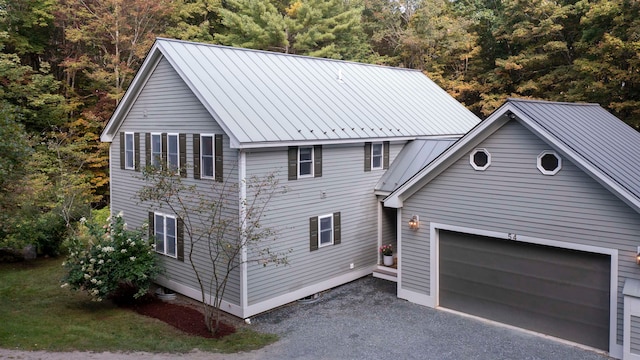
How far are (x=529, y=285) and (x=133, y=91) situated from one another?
42.3ft

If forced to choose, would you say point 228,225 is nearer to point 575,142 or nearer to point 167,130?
point 167,130

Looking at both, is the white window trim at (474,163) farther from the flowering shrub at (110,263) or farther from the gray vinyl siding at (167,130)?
the flowering shrub at (110,263)

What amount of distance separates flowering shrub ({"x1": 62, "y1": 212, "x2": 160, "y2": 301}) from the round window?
1027 cm

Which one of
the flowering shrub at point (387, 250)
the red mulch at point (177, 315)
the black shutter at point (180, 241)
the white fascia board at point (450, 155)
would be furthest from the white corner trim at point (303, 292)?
the white fascia board at point (450, 155)

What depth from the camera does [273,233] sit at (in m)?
12.1

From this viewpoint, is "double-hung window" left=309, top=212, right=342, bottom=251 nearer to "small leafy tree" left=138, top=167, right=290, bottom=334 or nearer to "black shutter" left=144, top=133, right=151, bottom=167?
"small leafy tree" left=138, top=167, right=290, bottom=334

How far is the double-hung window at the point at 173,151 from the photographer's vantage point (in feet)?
47.2

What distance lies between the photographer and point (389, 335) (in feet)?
37.4

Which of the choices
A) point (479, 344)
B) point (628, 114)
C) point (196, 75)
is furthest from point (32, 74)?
point (628, 114)

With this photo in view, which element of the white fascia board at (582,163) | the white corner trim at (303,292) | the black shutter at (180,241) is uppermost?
the white fascia board at (582,163)

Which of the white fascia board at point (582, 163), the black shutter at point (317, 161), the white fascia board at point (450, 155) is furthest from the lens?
the black shutter at point (317, 161)

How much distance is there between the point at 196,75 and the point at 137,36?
16028mm

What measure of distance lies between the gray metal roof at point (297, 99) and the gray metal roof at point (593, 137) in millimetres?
5524

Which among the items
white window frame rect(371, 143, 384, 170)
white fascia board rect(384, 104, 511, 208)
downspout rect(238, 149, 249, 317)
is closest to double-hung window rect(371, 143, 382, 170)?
white window frame rect(371, 143, 384, 170)
